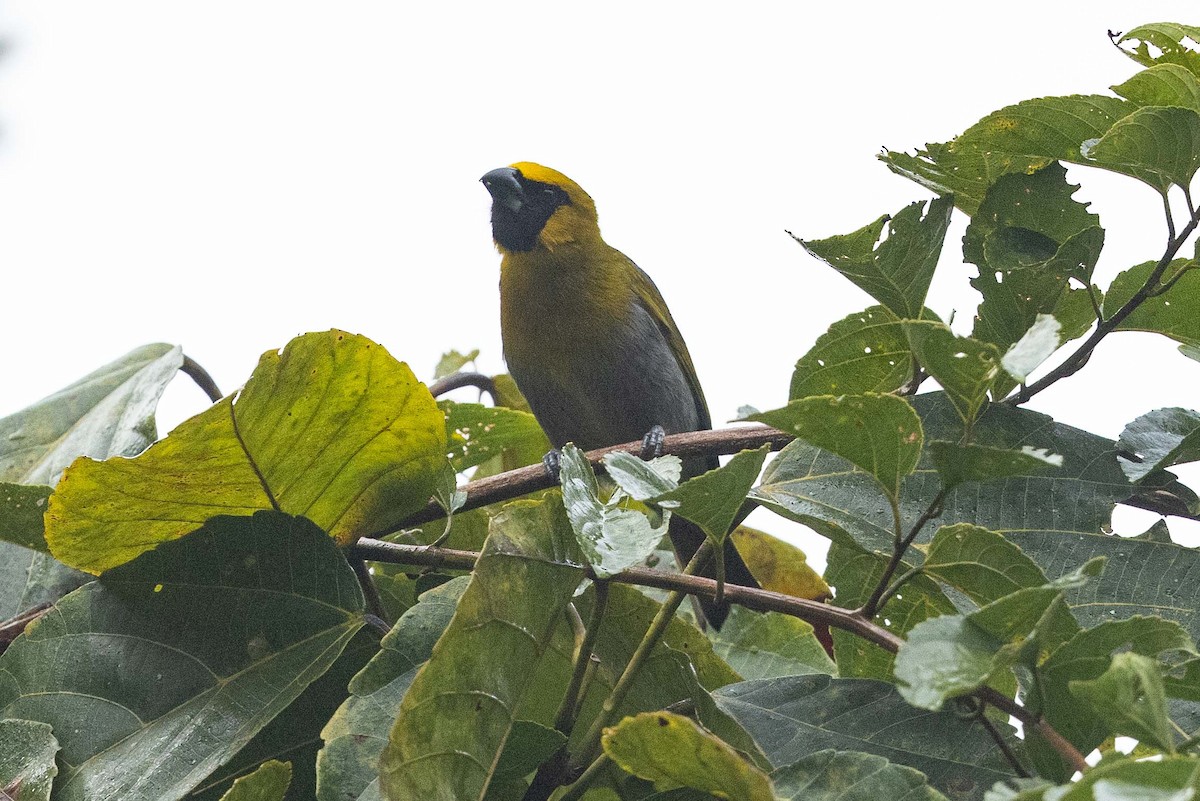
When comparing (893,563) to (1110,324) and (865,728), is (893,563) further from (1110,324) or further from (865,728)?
(1110,324)

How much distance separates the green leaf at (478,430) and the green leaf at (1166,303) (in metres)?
0.89

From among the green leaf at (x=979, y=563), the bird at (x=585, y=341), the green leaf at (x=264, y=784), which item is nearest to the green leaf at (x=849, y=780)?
the green leaf at (x=979, y=563)

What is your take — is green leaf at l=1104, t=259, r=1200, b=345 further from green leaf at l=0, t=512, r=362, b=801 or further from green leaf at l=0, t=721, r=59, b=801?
green leaf at l=0, t=721, r=59, b=801

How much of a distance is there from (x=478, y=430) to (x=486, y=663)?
0.84 meters

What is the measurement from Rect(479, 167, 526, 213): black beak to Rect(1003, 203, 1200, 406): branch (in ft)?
8.56

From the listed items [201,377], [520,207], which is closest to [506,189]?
[520,207]

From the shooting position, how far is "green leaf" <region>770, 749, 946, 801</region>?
0.88 meters

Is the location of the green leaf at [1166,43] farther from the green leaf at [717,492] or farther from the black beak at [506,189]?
the black beak at [506,189]

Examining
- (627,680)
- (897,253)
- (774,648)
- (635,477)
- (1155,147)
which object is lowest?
(774,648)

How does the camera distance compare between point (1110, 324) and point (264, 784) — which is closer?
point (264, 784)

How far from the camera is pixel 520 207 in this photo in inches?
147

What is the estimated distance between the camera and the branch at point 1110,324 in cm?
127

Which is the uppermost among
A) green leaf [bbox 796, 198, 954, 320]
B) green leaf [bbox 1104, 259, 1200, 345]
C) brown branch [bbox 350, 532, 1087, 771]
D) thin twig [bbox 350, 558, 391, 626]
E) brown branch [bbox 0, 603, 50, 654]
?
green leaf [bbox 796, 198, 954, 320]

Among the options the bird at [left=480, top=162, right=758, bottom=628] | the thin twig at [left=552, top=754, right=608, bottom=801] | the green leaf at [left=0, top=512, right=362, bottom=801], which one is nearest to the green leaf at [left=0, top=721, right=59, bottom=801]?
the green leaf at [left=0, top=512, right=362, bottom=801]
